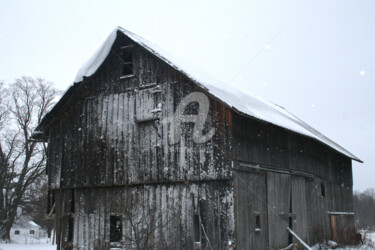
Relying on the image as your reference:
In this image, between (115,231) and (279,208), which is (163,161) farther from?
(279,208)

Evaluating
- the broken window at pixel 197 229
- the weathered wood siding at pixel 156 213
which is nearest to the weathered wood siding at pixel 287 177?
the weathered wood siding at pixel 156 213

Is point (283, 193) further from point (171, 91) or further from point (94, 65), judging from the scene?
Answer: point (94, 65)

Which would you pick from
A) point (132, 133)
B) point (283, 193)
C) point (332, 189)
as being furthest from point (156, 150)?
point (332, 189)

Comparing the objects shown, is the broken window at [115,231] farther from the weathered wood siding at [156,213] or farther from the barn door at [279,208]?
the barn door at [279,208]

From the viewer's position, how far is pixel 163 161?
10414mm

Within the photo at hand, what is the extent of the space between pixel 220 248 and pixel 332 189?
9.57 meters

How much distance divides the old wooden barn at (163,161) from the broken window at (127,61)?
4 cm

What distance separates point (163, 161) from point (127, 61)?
3.46 m

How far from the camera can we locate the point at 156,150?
416 inches

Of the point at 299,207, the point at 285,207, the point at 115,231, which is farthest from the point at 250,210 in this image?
the point at 115,231

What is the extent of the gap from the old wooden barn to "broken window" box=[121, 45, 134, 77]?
0.04 metres

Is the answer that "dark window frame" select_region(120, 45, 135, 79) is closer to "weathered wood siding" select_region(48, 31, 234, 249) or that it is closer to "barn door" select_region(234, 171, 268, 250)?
"weathered wood siding" select_region(48, 31, 234, 249)

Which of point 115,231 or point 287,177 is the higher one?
point 287,177

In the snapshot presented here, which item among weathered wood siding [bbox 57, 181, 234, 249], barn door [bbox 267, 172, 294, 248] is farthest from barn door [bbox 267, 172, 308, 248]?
weathered wood siding [bbox 57, 181, 234, 249]
